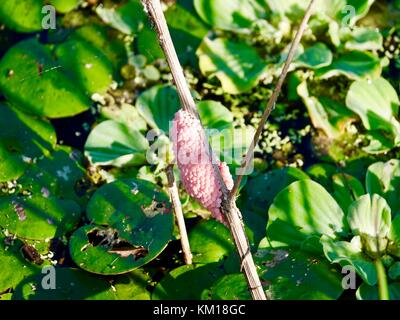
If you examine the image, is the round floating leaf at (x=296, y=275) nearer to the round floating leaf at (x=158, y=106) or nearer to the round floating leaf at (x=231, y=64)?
the round floating leaf at (x=158, y=106)

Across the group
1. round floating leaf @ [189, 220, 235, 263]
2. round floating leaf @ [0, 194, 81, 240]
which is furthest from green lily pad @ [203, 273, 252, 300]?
round floating leaf @ [0, 194, 81, 240]

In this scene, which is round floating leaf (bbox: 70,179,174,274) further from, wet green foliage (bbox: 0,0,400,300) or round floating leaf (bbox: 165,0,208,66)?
round floating leaf (bbox: 165,0,208,66)

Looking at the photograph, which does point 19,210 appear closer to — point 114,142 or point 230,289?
point 114,142

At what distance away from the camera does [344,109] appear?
2.25 metres

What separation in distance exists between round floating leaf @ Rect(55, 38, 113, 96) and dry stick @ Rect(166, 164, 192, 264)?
2.35 ft

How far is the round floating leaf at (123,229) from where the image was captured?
5.68 feet

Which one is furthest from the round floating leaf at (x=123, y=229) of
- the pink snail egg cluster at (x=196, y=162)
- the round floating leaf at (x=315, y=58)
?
the round floating leaf at (x=315, y=58)

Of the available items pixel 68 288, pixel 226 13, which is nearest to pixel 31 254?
pixel 68 288

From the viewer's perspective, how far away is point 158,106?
7.18 ft

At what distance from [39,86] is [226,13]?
77cm

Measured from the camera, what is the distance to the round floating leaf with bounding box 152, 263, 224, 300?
69.0 inches

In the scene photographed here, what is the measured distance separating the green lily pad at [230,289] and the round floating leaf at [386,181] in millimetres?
534

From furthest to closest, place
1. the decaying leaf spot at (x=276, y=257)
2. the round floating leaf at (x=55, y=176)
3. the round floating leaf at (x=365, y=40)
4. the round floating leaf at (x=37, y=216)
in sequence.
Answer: the round floating leaf at (x=365, y=40) → the round floating leaf at (x=55, y=176) → the round floating leaf at (x=37, y=216) → the decaying leaf spot at (x=276, y=257)

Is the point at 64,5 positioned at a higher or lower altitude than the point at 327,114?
higher
